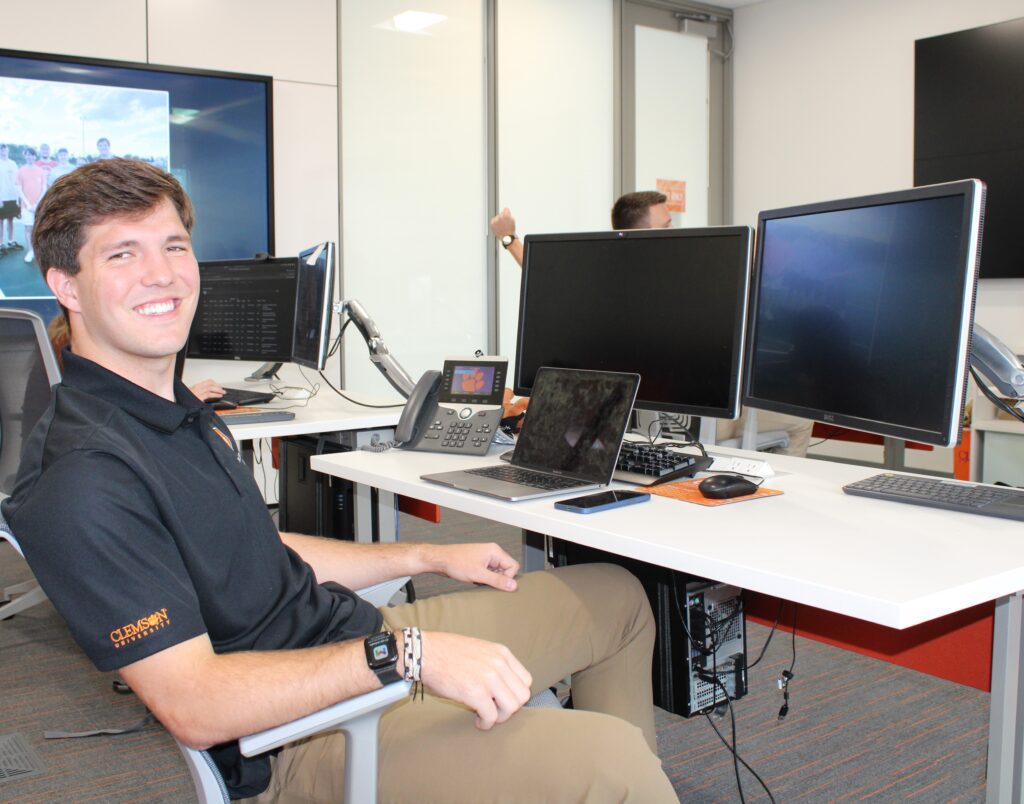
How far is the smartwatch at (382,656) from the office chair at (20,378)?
1.74 m

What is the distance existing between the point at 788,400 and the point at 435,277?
3.65m

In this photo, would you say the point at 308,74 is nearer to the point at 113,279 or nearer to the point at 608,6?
the point at 608,6

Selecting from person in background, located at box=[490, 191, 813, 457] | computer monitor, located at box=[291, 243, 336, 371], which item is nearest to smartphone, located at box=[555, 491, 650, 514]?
computer monitor, located at box=[291, 243, 336, 371]

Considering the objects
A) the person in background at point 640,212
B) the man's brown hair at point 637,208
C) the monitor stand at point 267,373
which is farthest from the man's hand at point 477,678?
the man's brown hair at point 637,208

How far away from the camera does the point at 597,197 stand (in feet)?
19.2

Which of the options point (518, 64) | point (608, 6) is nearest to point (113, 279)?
point (518, 64)

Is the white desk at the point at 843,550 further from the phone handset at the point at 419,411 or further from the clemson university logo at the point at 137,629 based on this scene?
the clemson university logo at the point at 137,629

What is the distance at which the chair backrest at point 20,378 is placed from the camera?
247 centimetres

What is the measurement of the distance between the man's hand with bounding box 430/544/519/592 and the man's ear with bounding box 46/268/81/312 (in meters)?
0.67

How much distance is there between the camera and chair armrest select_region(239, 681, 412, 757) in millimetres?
947

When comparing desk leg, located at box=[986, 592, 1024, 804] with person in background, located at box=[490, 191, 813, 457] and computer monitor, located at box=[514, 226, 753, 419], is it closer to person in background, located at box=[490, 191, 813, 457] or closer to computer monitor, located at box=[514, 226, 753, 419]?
computer monitor, located at box=[514, 226, 753, 419]

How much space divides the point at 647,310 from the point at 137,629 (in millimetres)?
1239

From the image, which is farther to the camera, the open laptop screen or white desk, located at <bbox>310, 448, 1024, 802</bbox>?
the open laptop screen

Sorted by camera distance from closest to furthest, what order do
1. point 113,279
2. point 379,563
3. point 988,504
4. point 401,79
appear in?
point 113,279
point 988,504
point 379,563
point 401,79
